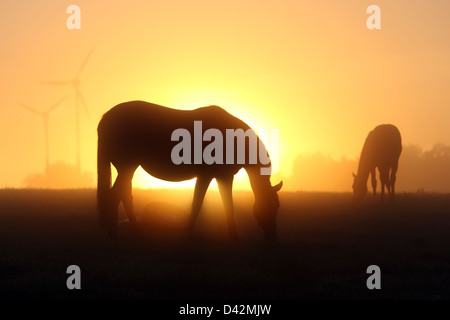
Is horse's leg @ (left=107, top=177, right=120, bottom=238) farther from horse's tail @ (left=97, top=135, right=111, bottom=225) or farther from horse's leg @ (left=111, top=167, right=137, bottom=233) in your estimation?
horse's tail @ (left=97, top=135, right=111, bottom=225)

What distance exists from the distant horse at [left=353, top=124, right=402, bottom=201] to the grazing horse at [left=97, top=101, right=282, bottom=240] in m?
12.0

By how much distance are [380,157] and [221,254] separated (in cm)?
1591

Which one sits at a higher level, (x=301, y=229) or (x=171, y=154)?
(x=171, y=154)

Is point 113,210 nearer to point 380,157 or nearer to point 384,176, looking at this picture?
point 384,176

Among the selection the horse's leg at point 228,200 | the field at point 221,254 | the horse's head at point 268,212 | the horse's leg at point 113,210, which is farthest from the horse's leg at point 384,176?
the horse's leg at point 113,210

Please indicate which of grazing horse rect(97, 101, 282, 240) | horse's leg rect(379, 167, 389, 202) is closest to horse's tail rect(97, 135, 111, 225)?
grazing horse rect(97, 101, 282, 240)

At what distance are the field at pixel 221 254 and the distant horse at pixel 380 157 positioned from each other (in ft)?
14.9

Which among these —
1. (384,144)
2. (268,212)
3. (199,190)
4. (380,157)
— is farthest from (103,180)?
(384,144)

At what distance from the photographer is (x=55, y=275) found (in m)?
11.4

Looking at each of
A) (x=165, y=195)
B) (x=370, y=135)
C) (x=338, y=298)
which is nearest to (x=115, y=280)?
(x=338, y=298)

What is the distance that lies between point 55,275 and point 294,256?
5.32 m

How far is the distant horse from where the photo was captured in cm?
2709
